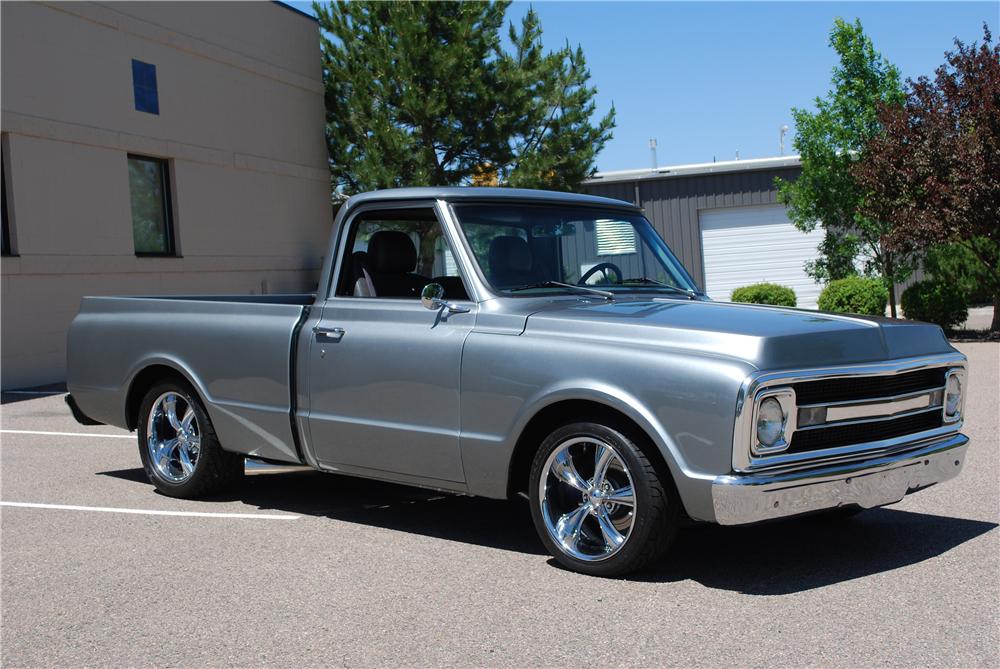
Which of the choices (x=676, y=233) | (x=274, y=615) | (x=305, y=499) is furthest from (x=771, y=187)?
(x=274, y=615)

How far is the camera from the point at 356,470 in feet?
19.3

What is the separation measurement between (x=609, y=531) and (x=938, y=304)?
16.2m

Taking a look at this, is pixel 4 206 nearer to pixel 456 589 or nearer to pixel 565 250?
pixel 565 250

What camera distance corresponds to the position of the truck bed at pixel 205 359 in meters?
6.23

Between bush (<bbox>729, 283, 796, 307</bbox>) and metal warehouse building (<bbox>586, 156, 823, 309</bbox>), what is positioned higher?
metal warehouse building (<bbox>586, 156, 823, 309</bbox>)

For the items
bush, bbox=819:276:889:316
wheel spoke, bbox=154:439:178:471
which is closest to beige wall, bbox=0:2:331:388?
wheel spoke, bbox=154:439:178:471

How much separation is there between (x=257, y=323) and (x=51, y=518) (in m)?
1.84

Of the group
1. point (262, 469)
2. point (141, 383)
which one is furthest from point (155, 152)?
point (141, 383)

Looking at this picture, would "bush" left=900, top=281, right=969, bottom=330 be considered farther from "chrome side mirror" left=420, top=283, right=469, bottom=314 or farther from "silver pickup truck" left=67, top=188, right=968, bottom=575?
"chrome side mirror" left=420, top=283, right=469, bottom=314

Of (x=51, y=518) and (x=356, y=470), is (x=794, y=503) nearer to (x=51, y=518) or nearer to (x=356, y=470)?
(x=356, y=470)

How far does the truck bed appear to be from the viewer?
623 centimetres

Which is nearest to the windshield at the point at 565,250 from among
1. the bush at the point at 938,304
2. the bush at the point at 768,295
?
the bush at the point at 938,304

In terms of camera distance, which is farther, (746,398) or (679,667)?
(746,398)

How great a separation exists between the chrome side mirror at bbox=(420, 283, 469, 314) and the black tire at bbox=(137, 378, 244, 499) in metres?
2.03
